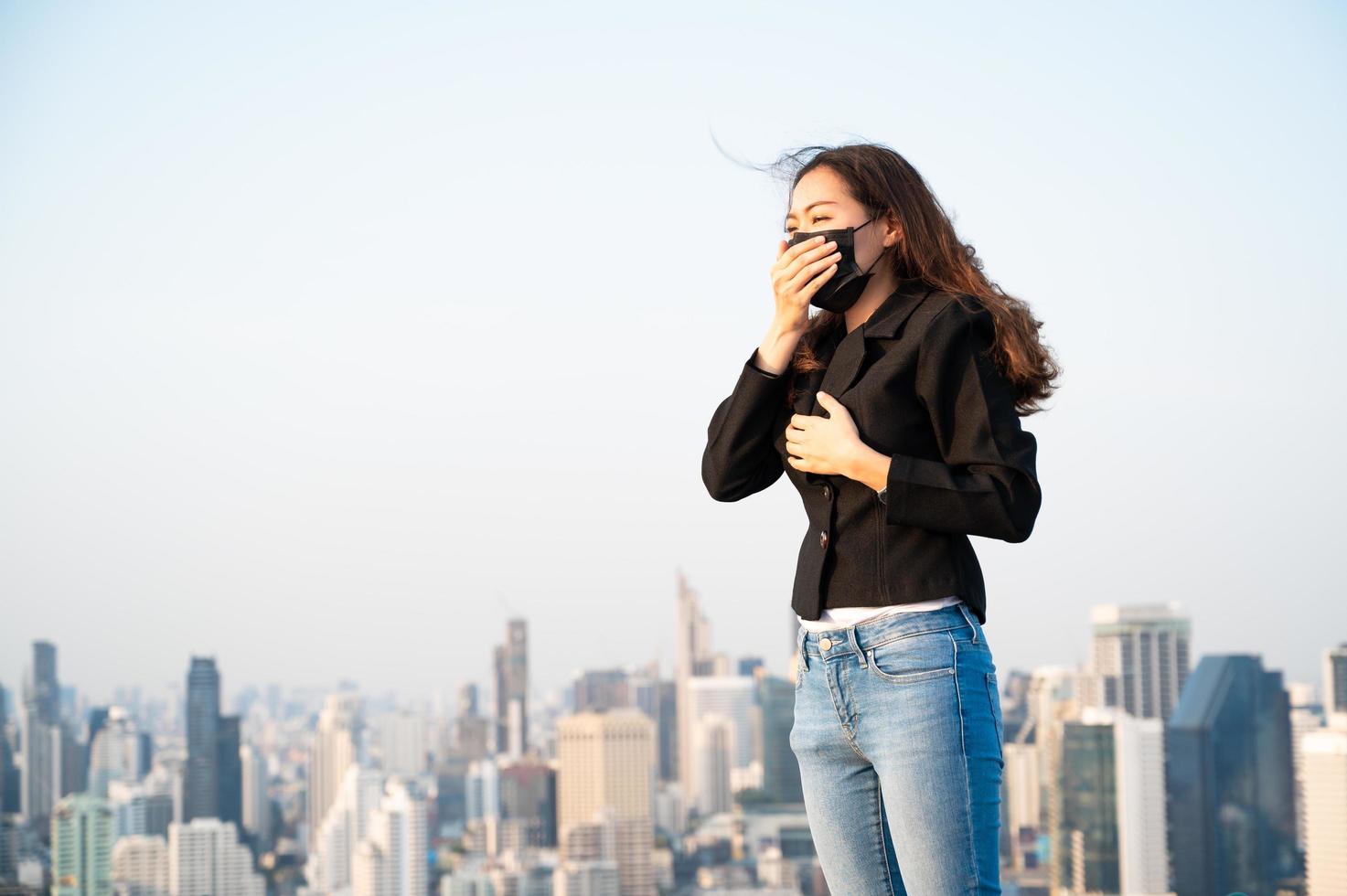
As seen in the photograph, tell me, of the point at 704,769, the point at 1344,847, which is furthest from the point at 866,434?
the point at 704,769

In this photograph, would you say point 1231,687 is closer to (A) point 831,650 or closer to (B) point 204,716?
(B) point 204,716

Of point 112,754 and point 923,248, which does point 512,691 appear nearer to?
point 112,754

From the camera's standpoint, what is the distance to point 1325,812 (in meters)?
34.4

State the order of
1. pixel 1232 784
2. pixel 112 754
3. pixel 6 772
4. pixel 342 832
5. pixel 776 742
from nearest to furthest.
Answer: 1. pixel 342 832
2. pixel 1232 784
3. pixel 6 772
4. pixel 112 754
5. pixel 776 742

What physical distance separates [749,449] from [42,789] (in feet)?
143

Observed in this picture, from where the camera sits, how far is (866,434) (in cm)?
155

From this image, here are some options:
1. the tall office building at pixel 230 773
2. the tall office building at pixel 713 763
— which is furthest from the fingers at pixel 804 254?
the tall office building at pixel 713 763

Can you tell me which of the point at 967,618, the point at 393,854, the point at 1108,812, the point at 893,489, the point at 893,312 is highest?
the point at 893,312

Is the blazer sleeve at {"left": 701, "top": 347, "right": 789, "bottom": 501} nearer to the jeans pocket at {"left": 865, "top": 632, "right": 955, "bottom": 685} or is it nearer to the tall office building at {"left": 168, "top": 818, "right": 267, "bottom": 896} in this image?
the jeans pocket at {"left": 865, "top": 632, "right": 955, "bottom": 685}

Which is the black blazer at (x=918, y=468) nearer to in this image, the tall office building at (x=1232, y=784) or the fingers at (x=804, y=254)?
the fingers at (x=804, y=254)

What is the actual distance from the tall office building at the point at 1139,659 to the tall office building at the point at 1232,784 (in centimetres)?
80

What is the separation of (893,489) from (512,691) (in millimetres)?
56492

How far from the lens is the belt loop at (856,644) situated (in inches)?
59.0

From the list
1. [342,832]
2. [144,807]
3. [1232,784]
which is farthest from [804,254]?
[1232,784]
